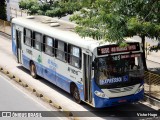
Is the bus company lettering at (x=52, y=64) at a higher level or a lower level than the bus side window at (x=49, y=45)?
lower

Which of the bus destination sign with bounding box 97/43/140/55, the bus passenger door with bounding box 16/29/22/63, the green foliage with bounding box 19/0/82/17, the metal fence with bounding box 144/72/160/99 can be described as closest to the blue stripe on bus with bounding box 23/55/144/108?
the bus passenger door with bounding box 16/29/22/63

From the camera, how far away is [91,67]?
1541 centimetres

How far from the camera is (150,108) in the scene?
16.8m

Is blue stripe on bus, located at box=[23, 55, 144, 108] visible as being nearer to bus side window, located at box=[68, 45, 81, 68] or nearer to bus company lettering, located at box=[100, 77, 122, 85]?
bus company lettering, located at box=[100, 77, 122, 85]

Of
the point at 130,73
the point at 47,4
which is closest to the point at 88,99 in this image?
the point at 130,73

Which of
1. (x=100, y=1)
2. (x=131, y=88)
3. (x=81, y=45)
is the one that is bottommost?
(x=131, y=88)

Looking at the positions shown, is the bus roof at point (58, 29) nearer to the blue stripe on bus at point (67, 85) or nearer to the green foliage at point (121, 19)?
the green foliage at point (121, 19)

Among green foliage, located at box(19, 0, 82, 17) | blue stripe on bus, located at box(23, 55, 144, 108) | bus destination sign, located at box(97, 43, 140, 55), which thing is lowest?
blue stripe on bus, located at box(23, 55, 144, 108)

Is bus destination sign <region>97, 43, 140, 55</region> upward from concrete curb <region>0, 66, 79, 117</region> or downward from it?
upward

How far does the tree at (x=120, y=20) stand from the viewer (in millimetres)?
14734

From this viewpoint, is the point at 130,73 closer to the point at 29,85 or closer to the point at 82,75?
the point at 82,75

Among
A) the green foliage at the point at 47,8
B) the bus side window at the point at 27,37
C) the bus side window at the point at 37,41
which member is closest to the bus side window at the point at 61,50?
the bus side window at the point at 37,41

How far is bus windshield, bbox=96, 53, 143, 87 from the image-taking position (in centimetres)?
1520

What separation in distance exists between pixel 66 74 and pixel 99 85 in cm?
287
